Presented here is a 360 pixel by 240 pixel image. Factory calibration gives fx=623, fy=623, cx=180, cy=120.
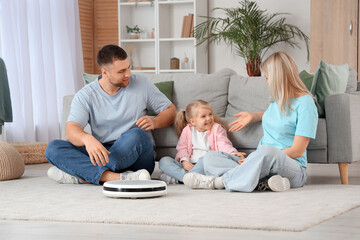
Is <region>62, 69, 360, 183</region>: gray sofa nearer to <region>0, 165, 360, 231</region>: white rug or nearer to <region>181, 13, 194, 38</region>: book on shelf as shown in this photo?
<region>0, 165, 360, 231</region>: white rug

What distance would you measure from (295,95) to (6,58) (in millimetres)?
3577

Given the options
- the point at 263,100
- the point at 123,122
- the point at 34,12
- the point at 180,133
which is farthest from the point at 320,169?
the point at 34,12

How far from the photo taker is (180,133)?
376 centimetres

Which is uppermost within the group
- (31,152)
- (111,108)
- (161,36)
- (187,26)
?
(187,26)

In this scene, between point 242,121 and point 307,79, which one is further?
point 307,79

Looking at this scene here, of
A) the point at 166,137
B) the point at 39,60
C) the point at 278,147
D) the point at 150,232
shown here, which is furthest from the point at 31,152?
the point at 150,232

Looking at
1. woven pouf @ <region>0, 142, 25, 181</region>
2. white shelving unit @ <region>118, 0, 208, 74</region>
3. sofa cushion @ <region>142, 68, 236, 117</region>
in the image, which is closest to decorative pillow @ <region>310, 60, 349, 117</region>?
sofa cushion @ <region>142, 68, 236, 117</region>

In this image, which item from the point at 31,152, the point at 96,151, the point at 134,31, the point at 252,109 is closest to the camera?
Answer: the point at 96,151

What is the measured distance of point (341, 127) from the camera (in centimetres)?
350

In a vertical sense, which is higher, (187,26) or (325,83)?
(187,26)

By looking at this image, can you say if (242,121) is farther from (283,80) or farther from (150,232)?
(150,232)

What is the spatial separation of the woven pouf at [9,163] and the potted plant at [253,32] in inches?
121

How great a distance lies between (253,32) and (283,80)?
11.1ft

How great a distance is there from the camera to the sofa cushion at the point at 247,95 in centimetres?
394
